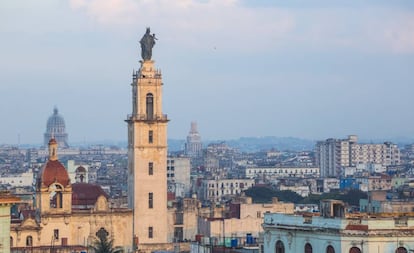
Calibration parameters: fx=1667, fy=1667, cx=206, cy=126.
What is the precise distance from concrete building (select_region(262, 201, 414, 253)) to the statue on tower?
112 ft

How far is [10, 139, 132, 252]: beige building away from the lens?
74812mm

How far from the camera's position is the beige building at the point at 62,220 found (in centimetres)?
7481

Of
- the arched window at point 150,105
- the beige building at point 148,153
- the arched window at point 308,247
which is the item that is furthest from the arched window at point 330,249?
the arched window at point 150,105

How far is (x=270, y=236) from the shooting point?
4750cm

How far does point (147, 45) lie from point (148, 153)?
5.39 meters

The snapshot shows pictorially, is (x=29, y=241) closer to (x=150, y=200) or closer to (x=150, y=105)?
(x=150, y=200)

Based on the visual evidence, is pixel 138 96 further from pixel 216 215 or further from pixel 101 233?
pixel 216 215

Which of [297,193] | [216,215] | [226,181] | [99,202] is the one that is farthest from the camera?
[226,181]

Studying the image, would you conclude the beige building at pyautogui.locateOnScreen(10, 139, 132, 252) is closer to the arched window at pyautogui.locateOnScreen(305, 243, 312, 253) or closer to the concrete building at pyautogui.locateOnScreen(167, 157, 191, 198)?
the arched window at pyautogui.locateOnScreen(305, 243, 312, 253)

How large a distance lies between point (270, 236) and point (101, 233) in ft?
96.4

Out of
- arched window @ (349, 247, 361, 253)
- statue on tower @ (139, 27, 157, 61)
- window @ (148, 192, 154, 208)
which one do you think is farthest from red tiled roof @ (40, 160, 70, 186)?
arched window @ (349, 247, 361, 253)

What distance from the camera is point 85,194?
7856 cm

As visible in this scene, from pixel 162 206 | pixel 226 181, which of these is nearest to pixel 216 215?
pixel 162 206

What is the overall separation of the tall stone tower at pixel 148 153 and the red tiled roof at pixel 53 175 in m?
4.07
